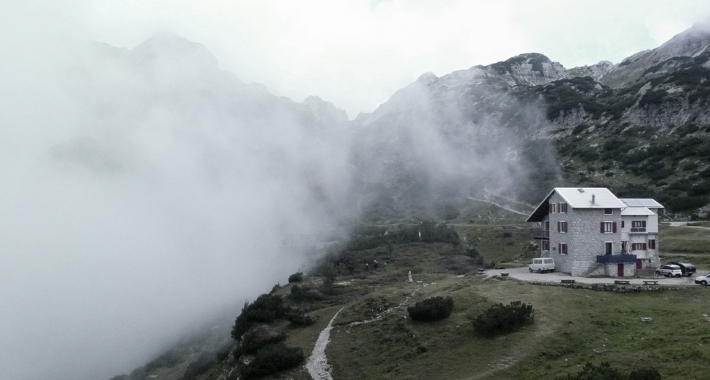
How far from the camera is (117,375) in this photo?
58.9 m

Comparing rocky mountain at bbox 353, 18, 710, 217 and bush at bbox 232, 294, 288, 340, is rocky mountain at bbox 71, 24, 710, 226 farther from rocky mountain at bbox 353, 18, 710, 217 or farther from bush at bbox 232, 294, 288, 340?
bush at bbox 232, 294, 288, 340

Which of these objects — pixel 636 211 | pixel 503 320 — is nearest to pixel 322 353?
pixel 503 320

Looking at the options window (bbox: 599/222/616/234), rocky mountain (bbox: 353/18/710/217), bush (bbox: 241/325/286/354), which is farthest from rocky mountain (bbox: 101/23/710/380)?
window (bbox: 599/222/616/234)

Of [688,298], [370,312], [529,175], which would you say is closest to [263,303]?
[370,312]

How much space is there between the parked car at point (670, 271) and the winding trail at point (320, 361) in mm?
31661

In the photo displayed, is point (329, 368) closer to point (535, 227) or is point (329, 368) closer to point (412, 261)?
point (412, 261)

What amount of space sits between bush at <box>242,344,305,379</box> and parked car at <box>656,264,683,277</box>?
3431cm

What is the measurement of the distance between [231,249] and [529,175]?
3256 inches

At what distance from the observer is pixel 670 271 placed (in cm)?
4181

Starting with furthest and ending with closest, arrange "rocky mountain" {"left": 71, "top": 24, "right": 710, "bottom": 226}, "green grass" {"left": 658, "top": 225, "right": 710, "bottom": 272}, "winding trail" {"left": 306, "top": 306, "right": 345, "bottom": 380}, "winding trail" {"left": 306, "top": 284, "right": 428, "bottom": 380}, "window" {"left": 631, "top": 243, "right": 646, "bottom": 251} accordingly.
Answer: "rocky mountain" {"left": 71, "top": 24, "right": 710, "bottom": 226}, "green grass" {"left": 658, "top": 225, "right": 710, "bottom": 272}, "window" {"left": 631, "top": 243, "right": 646, "bottom": 251}, "winding trail" {"left": 306, "top": 284, "right": 428, "bottom": 380}, "winding trail" {"left": 306, "top": 306, "right": 345, "bottom": 380}

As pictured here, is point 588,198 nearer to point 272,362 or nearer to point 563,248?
point 563,248

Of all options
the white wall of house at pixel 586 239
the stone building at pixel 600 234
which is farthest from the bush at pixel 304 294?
the white wall of house at pixel 586 239

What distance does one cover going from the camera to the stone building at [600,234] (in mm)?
44031

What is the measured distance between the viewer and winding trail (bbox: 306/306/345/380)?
28198 millimetres
